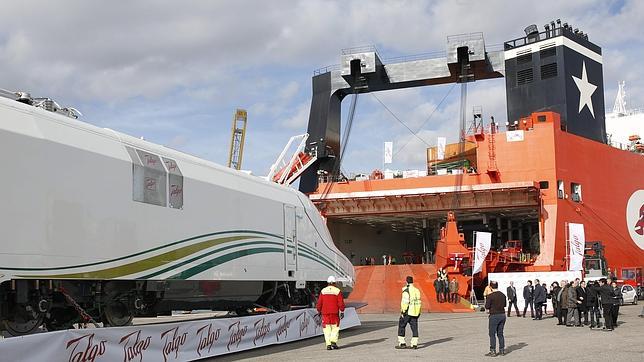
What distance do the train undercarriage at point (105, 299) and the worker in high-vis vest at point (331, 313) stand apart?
222 cm

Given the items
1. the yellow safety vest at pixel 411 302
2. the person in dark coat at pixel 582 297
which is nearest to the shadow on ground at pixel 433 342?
the yellow safety vest at pixel 411 302

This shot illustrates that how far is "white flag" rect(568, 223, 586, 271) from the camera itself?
31234mm

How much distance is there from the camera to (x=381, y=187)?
41.0m

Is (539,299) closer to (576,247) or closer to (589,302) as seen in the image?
(589,302)

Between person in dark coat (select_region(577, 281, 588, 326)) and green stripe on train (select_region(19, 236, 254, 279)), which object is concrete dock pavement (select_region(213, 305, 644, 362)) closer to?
person in dark coat (select_region(577, 281, 588, 326))

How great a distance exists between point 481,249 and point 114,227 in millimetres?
23212

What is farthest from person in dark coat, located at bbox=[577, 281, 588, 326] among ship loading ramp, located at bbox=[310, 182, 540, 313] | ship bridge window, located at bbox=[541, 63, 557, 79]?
ship bridge window, located at bbox=[541, 63, 557, 79]

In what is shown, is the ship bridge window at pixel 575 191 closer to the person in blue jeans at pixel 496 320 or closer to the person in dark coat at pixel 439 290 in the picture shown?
the person in dark coat at pixel 439 290

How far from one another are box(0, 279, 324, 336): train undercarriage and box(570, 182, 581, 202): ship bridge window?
80.0ft

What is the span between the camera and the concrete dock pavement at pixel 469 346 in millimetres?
12855

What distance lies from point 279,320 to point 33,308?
20.4 ft

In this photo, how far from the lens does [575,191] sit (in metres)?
37.0

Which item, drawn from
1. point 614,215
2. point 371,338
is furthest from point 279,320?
point 614,215

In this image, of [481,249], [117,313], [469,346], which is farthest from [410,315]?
[481,249]
